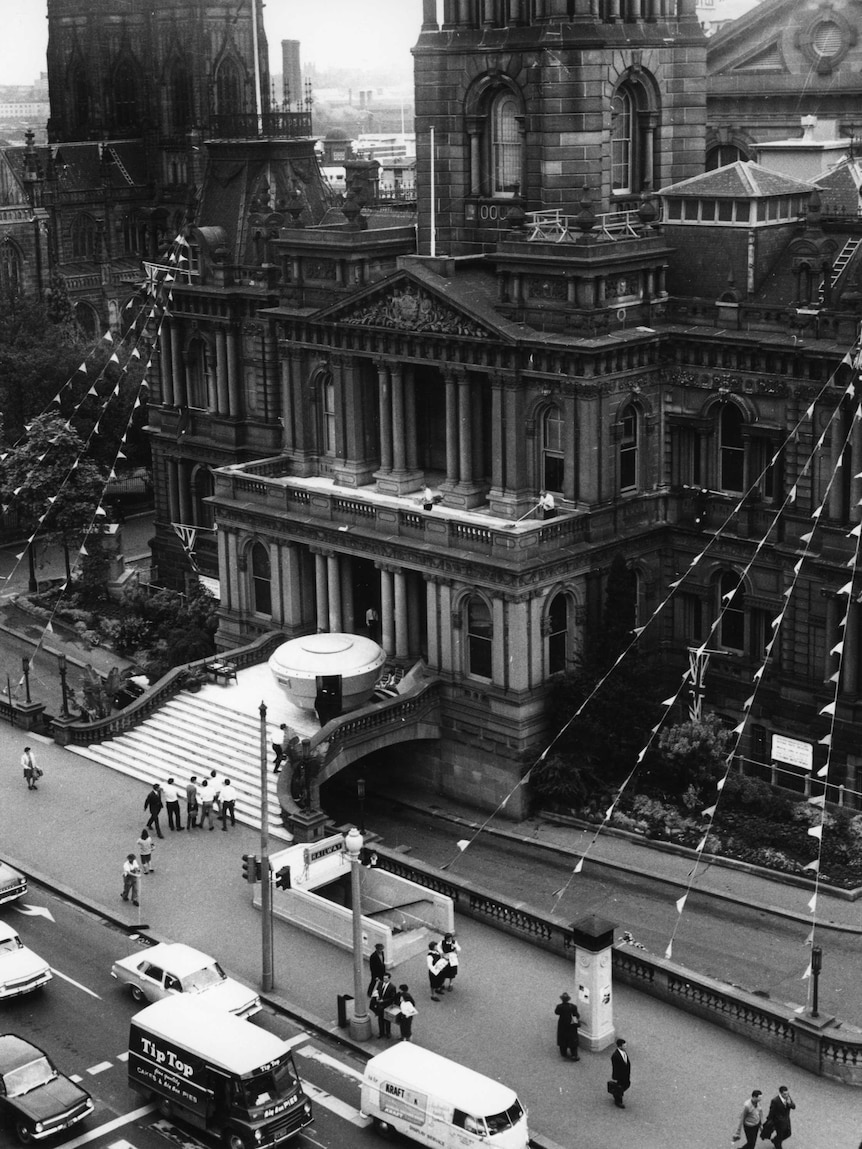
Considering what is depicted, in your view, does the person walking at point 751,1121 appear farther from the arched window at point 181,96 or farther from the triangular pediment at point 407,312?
the arched window at point 181,96

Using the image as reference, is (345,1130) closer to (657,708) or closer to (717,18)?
(657,708)

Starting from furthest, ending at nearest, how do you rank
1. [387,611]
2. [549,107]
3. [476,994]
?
[387,611] < [549,107] < [476,994]

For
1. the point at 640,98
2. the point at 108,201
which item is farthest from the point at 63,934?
the point at 108,201

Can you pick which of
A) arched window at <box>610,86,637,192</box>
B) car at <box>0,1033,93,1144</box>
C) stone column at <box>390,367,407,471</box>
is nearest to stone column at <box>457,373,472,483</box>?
stone column at <box>390,367,407,471</box>

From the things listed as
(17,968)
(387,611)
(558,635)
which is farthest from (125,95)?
(17,968)

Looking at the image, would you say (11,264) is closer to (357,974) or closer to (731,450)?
(731,450)
